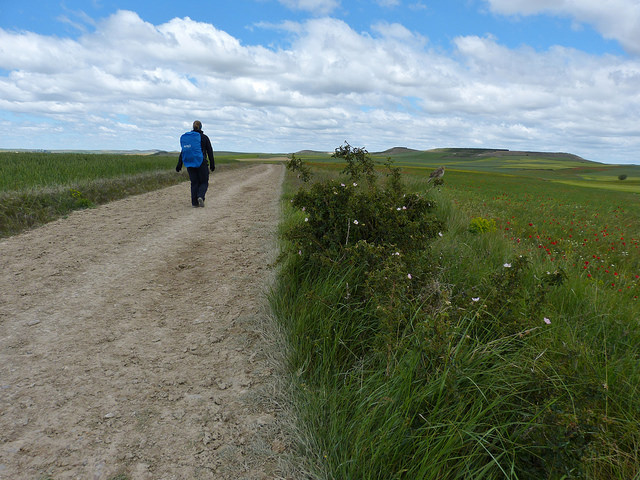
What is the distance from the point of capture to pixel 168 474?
6.84ft

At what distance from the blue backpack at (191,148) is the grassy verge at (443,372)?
7136 mm

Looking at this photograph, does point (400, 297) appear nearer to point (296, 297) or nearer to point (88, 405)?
point (296, 297)

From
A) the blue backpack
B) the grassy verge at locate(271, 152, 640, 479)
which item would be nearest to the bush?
the grassy verge at locate(271, 152, 640, 479)

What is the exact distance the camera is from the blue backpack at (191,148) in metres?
10.2

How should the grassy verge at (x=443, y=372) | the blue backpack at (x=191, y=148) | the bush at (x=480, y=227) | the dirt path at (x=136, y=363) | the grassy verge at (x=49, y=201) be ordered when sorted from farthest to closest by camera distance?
the blue backpack at (x=191, y=148) < the bush at (x=480, y=227) < the grassy verge at (x=49, y=201) < the dirt path at (x=136, y=363) < the grassy verge at (x=443, y=372)

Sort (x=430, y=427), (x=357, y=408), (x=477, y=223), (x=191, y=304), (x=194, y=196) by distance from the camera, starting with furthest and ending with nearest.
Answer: (x=194, y=196) → (x=477, y=223) → (x=191, y=304) → (x=357, y=408) → (x=430, y=427)

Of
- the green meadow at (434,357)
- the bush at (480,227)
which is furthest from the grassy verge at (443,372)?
the bush at (480,227)

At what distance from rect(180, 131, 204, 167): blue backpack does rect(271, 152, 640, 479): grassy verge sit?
7136 millimetres

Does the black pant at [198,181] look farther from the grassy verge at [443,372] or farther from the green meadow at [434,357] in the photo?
the grassy verge at [443,372]

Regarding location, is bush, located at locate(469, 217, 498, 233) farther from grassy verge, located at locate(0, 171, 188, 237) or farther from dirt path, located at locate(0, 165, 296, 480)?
grassy verge, located at locate(0, 171, 188, 237)

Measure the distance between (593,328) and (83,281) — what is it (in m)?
5.50

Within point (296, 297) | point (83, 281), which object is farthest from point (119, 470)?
point (83, 281)

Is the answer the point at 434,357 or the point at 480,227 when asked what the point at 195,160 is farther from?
the point at 434,357

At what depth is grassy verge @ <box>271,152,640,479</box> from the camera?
73.9 inches
